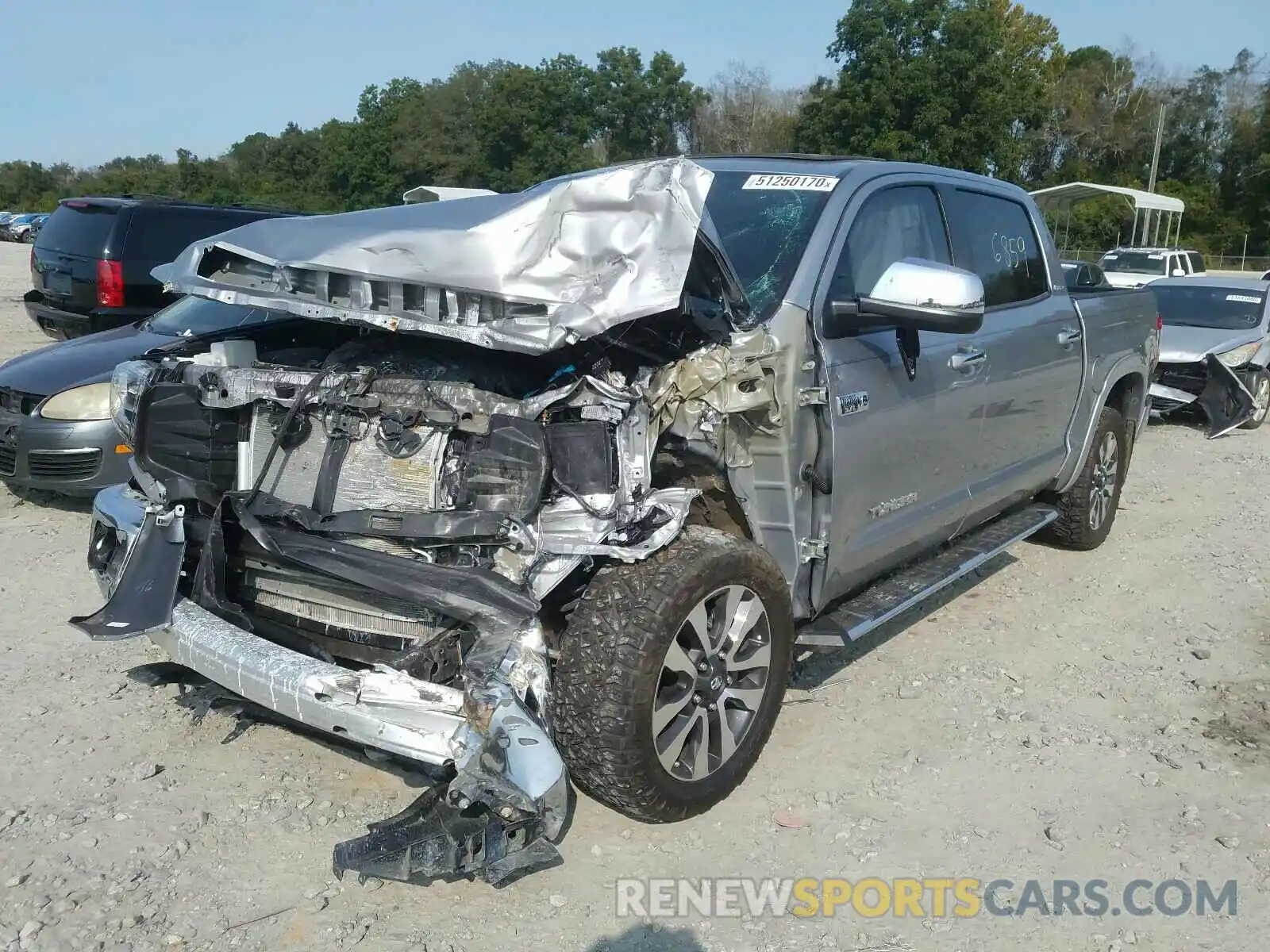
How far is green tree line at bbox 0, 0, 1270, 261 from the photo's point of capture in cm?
3769

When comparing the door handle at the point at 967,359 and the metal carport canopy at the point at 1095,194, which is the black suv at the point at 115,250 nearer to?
the door handle at the point at 967,359

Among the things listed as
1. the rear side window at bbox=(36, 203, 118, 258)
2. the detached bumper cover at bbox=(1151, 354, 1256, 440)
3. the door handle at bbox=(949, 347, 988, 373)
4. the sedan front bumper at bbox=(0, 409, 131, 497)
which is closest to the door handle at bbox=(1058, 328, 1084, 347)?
the door handle at bbox=(949, 347, 988, 373)

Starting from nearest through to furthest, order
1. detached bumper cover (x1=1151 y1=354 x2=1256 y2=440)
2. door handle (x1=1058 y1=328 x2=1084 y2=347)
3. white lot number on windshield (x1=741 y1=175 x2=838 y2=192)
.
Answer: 1. white lot number on windshield (x1=741 y1=175 x2=838 y2=192)
2. door handle (x1=1058 y1=328 x2=1084 y2=347)
3. detached bumper cover (x1=1151 y1=354 x2=1256 y2=440)

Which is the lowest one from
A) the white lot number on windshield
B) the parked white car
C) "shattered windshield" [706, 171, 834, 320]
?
the parked white car

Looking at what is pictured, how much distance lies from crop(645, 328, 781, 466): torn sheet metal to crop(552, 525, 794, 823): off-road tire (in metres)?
0.35

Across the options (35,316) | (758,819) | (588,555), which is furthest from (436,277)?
(35,316)

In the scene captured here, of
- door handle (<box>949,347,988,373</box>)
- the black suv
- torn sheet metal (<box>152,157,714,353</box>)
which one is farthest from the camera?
the black suv

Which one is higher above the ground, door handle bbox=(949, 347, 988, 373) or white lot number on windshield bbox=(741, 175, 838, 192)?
white lot number on windshield bbox=(741, 175, 838, 192)

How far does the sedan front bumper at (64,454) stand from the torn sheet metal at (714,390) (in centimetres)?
418

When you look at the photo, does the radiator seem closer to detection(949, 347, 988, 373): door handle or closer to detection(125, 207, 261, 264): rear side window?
detection(949, 347, 988, 373): door handle

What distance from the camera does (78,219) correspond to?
1011cm

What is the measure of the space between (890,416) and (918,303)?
1.69 feet

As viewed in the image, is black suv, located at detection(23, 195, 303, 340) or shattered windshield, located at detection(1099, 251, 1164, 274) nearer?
black suv, located at detection(23, 195, 303, 340)

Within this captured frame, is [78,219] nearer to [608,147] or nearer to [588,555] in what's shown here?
[588,555]
